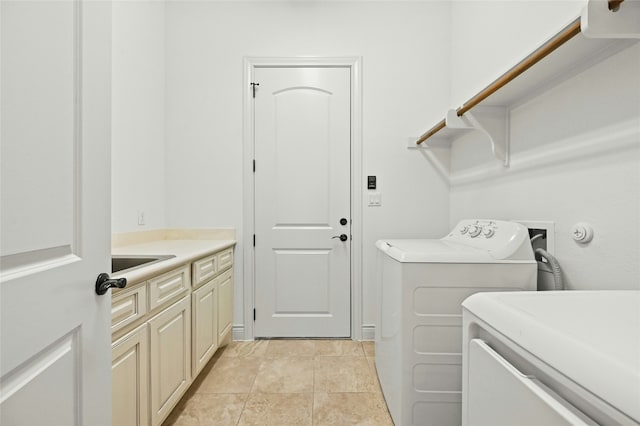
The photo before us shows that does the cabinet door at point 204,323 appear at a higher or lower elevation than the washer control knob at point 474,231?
lower

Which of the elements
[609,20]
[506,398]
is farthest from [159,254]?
[609,20]

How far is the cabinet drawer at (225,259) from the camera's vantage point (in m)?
2.27

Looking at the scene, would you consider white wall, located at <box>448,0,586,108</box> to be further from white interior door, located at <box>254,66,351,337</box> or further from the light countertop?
the light countertop

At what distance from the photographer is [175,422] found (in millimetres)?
1615

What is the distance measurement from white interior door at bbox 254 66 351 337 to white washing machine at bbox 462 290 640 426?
6.12ft

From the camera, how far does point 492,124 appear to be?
1794mm

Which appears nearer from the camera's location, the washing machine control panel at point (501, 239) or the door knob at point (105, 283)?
the door knob at point (105, 283)

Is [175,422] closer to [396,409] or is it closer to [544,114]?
[396,409]

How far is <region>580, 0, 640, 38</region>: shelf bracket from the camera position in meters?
0.86

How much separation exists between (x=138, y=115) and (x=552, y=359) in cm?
256

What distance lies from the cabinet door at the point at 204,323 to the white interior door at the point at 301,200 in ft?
1.72

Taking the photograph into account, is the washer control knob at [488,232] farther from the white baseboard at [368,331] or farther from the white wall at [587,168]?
the white baseboard at [368,331]

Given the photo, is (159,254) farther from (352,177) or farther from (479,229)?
(479,229)

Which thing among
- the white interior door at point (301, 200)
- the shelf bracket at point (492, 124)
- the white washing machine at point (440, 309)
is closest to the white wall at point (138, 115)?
the white interior door at point (301, 200)
